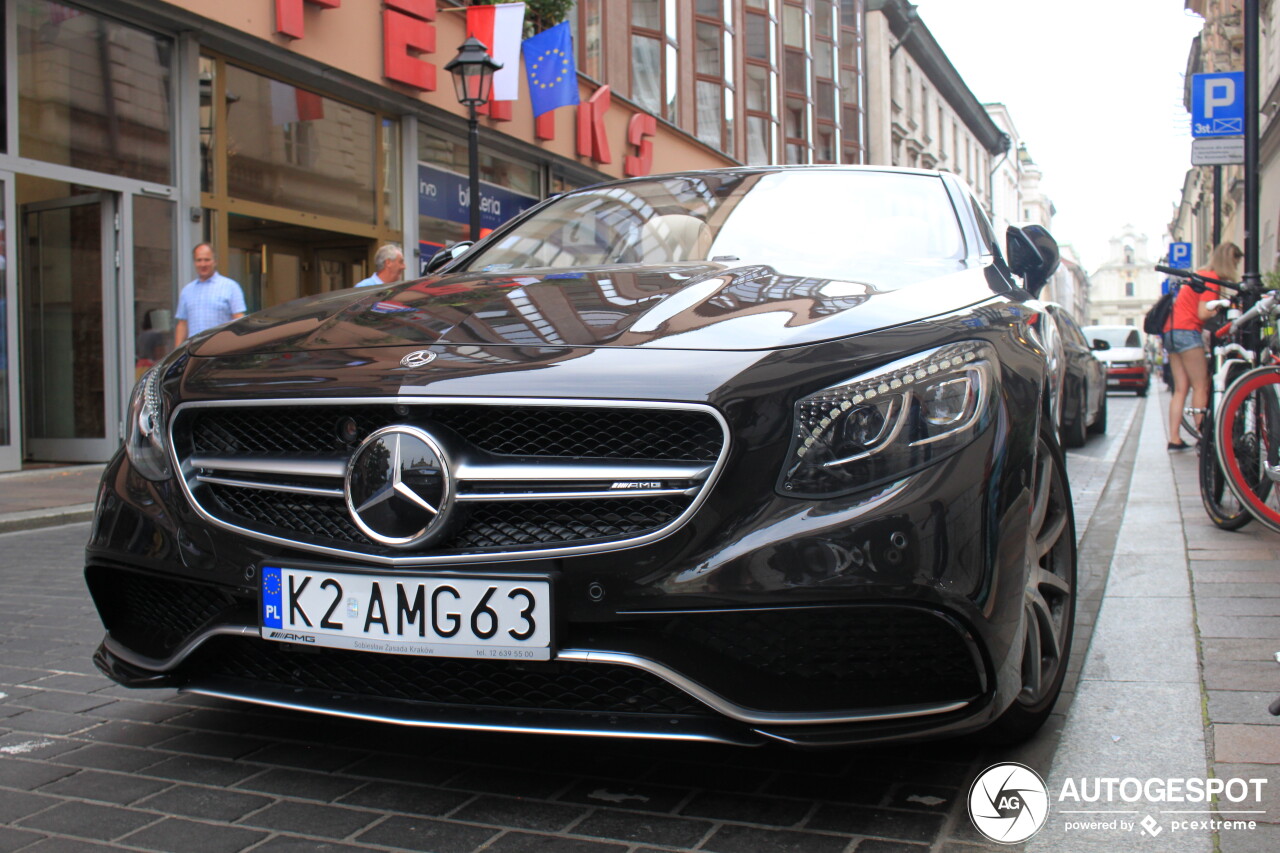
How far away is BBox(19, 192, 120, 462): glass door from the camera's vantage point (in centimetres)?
964

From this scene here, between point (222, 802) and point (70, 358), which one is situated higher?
point (70, 358)

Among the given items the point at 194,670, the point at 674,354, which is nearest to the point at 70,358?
the point at 194,670

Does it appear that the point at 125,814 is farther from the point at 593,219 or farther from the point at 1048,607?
the point at 593,219

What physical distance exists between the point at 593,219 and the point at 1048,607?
5.91ft

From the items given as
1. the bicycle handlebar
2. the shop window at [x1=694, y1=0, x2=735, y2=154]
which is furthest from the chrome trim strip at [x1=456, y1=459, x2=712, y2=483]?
the shop window at [x1=694, y1=0, x2=735, y2=154]

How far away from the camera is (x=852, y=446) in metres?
1.98

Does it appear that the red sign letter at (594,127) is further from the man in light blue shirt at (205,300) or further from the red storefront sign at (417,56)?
the man in light blue shirt at (205,300)

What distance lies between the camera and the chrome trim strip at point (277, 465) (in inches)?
86.3

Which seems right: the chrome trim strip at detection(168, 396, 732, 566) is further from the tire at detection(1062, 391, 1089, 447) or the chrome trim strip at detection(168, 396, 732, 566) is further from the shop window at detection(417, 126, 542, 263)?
the shop window at detection(417, 126, 542, 263)

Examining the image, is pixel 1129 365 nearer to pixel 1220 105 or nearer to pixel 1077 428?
pixel 1220 105

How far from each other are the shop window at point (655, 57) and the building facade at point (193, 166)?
16.2 feet

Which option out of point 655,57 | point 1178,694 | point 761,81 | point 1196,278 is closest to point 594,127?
point 655,57

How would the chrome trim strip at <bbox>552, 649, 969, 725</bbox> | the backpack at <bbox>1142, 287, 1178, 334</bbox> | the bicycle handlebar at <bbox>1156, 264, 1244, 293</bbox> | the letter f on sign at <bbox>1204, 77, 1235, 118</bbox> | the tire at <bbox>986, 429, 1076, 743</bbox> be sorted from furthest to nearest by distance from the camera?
the letter f on sign at <bbox>1204, 77, 1235, 118</bbox> < the backpack at <bbox>1142, 287, 1178, 334</bbox> < the bicycle handlebar at <bbox>1156, 264, 1244, 293</bbox> < the tire at <bbox>986, 429, 1076, 743</bbox> < the chrome trim strip at <bbox>552, 649, 969, 725</bbox>

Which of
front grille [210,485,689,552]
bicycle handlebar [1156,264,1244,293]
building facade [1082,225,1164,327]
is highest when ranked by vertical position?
building facade [1082,225,1164,327]
